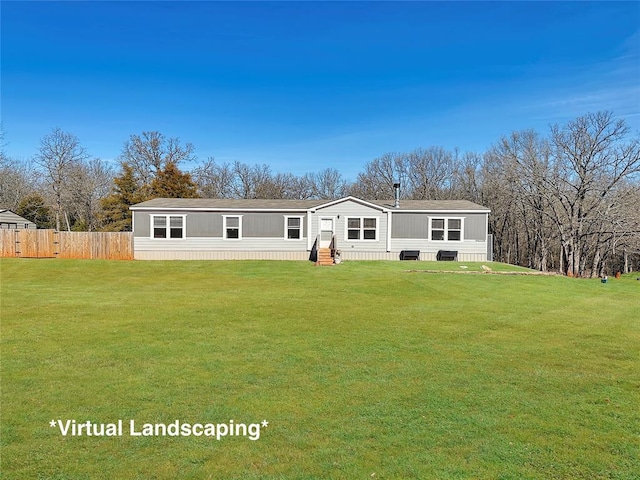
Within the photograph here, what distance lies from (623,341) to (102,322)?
1096 centimetres

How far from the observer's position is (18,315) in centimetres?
964

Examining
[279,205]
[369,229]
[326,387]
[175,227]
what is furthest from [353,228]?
[326,387]

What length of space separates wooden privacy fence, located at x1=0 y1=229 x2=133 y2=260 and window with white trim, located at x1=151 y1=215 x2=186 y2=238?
1807mm

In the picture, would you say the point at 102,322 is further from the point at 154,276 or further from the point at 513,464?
the point at 154,276

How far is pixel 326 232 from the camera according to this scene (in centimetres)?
2408

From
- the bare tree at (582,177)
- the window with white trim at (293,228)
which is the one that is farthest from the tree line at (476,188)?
the window with white trim at (293,228)

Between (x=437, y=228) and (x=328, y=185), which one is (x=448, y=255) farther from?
(x=328, y=185)

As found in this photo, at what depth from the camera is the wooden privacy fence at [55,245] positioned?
79.8 feet

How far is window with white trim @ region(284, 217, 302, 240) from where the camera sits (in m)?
24.2

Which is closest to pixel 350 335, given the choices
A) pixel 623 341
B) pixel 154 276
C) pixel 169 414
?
pixel 169 414

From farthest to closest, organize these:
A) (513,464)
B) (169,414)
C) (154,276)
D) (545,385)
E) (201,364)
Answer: (154,276), (201,364), (545,385), (169,414), (513,464)

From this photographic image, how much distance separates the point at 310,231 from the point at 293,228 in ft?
3.52

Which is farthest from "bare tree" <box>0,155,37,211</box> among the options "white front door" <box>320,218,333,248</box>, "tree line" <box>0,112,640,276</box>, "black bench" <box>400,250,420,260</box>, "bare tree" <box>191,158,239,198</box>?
"black bench" <box>400,250,420,260</box>

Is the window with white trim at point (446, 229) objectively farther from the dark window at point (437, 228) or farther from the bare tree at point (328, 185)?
the bare tree at point (328, 185)
